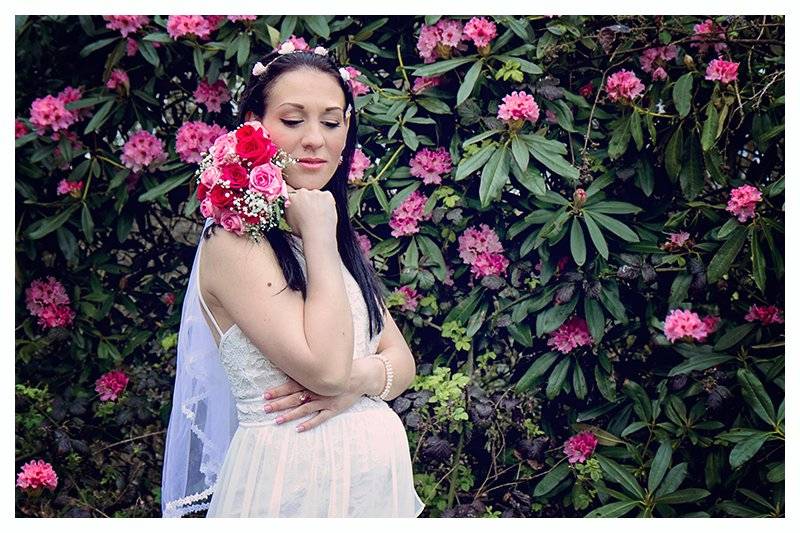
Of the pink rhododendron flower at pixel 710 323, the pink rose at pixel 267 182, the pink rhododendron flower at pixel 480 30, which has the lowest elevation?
the pink rhododendron flower at pixel 710 323

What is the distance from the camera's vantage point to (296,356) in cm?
175

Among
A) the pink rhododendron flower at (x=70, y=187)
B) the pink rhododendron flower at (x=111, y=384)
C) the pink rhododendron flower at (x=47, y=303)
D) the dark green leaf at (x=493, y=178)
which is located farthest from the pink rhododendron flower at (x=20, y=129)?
the dark green leaf at (x=493, y=178)

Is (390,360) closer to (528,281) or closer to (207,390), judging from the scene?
(207,390)

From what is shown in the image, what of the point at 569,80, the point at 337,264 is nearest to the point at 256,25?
the point at 569,80

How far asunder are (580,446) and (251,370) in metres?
1.17

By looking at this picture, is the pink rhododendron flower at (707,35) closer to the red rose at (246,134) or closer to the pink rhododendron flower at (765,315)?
the pink rhododendron flower at (765,315)

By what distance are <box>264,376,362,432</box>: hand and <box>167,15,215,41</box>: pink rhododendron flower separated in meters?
1.27

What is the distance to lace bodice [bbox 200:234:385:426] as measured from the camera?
1.84 meters

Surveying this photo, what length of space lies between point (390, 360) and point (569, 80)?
1124 mm

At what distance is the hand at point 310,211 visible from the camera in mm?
1849

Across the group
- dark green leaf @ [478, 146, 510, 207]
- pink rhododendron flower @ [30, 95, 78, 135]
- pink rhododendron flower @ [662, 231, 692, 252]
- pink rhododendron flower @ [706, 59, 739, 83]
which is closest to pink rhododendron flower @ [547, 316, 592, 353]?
pink rhododendron flower @ [662, 231, 692, 252]

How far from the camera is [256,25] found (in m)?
2.68

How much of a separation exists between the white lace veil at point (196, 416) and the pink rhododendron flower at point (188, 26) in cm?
85

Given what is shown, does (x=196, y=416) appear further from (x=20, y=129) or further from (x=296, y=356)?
(x=20, y=129)
